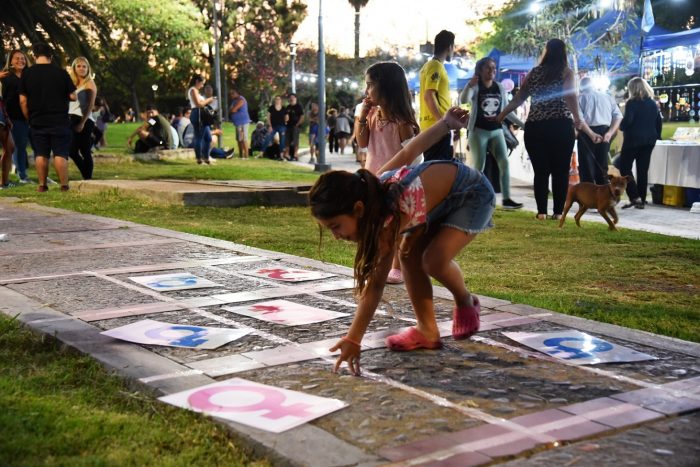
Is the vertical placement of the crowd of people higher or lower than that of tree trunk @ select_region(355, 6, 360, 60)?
lower

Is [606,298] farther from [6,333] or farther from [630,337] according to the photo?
[6,333]

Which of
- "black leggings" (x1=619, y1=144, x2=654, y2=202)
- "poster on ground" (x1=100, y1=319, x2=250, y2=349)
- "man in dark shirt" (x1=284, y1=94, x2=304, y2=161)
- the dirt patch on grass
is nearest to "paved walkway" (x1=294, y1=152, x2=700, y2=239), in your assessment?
"black leggings" (x1=619, y1=144, x2=654, y2=202)

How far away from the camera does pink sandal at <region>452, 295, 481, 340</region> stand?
4172mm

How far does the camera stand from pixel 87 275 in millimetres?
5953

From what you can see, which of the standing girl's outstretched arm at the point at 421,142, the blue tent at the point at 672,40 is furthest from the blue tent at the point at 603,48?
the standing girl's outstretched arm at the point at 421,142

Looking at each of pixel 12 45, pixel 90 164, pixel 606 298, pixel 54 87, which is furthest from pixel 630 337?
pixel 12 45

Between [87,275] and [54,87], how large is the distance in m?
6.44

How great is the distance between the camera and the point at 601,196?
368 inches

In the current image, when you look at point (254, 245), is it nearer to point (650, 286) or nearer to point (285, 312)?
point (285, 312)

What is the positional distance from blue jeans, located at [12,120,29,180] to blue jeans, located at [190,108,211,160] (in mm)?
5611

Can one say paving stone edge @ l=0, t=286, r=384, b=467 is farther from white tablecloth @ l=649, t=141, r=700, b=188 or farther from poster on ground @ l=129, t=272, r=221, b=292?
white tablecloth @ l=649, t=141, r=700, b=188

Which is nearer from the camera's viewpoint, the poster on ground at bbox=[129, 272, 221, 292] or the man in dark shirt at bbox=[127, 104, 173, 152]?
the poster on ground at bbox=[129, 272, 221, 292]

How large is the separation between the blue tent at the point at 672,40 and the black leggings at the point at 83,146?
32.1ft

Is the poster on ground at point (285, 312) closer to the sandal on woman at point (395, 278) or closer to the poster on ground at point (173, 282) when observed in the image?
the poster on ground at point (173, 282)
